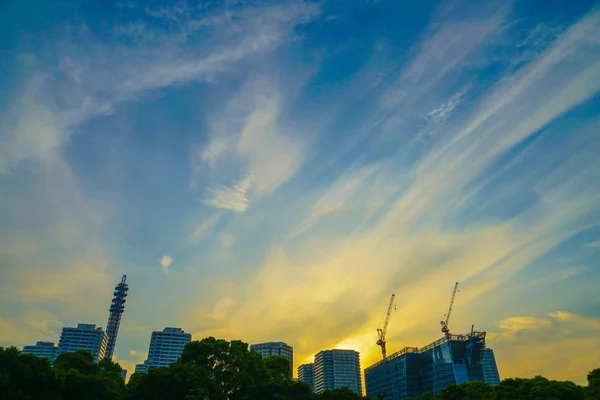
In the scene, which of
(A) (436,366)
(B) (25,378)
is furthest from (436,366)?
(B) (25,378)

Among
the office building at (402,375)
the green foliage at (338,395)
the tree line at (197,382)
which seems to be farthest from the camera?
the office building at (402,375)

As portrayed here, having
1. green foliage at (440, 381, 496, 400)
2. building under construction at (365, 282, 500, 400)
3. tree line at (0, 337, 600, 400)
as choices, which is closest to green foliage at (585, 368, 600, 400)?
tree line at (0, 337, 600, 400)

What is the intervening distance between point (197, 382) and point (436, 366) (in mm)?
148997

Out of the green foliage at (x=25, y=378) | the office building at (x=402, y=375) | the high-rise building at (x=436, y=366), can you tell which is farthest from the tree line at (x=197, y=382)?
the office building at (x=402, y=375)

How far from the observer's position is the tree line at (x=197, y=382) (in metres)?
32.8

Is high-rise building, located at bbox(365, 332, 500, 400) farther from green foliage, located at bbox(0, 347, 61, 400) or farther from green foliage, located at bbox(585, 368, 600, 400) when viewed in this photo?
green foliage, located at bbox(0, 347, 61, 400)

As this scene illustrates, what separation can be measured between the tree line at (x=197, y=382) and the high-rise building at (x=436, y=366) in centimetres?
11127

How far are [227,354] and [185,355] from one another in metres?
5.28

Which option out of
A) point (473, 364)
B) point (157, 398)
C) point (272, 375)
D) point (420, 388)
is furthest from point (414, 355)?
point (157, 398)

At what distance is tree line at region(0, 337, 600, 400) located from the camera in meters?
32.8

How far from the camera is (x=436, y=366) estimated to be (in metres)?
165

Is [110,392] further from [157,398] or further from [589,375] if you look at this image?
[589,375]

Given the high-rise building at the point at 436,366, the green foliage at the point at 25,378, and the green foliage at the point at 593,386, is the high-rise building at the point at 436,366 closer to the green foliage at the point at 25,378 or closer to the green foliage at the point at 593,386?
the green foliage at the point at 593,386

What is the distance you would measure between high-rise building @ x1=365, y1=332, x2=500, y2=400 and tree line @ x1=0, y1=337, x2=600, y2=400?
111m
